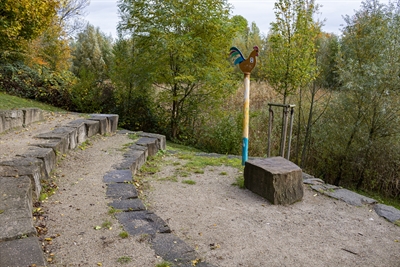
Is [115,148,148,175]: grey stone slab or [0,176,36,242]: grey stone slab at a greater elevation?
[0,176,36,242]: grey stone slab

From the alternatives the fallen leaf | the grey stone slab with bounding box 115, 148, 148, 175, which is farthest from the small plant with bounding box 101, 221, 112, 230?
the grey stone slab with bounding box 115, 148, 148, 175

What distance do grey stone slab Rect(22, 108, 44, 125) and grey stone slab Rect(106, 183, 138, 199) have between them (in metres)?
2.71

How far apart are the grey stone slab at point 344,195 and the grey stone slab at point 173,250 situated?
2711mm

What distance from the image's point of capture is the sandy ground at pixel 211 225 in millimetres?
2496

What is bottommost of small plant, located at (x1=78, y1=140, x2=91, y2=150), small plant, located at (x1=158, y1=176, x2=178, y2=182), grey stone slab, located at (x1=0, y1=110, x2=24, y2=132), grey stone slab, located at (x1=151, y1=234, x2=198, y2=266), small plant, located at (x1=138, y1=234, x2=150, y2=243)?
small plant, located at (x1=158, y1=176, x2=178, y2=182)

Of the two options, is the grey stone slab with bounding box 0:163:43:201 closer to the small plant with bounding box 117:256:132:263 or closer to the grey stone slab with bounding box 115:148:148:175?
the grey stone slab with bounding box 115:148:148:175

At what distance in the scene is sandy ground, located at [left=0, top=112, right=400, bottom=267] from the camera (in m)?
2.50

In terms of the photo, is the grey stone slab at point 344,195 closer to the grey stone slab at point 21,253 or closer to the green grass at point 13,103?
the grey stone slab at point 21,253

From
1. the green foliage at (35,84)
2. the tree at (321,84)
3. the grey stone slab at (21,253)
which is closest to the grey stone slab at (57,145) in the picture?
the grey stone slab at (21,253)

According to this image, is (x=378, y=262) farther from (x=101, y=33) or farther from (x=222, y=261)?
(x=101, y=33)

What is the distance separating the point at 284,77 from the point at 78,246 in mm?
5416

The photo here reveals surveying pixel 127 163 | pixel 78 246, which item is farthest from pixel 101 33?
pixel 78 246

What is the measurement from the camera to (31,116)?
224 inches

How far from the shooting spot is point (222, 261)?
2592 mm
